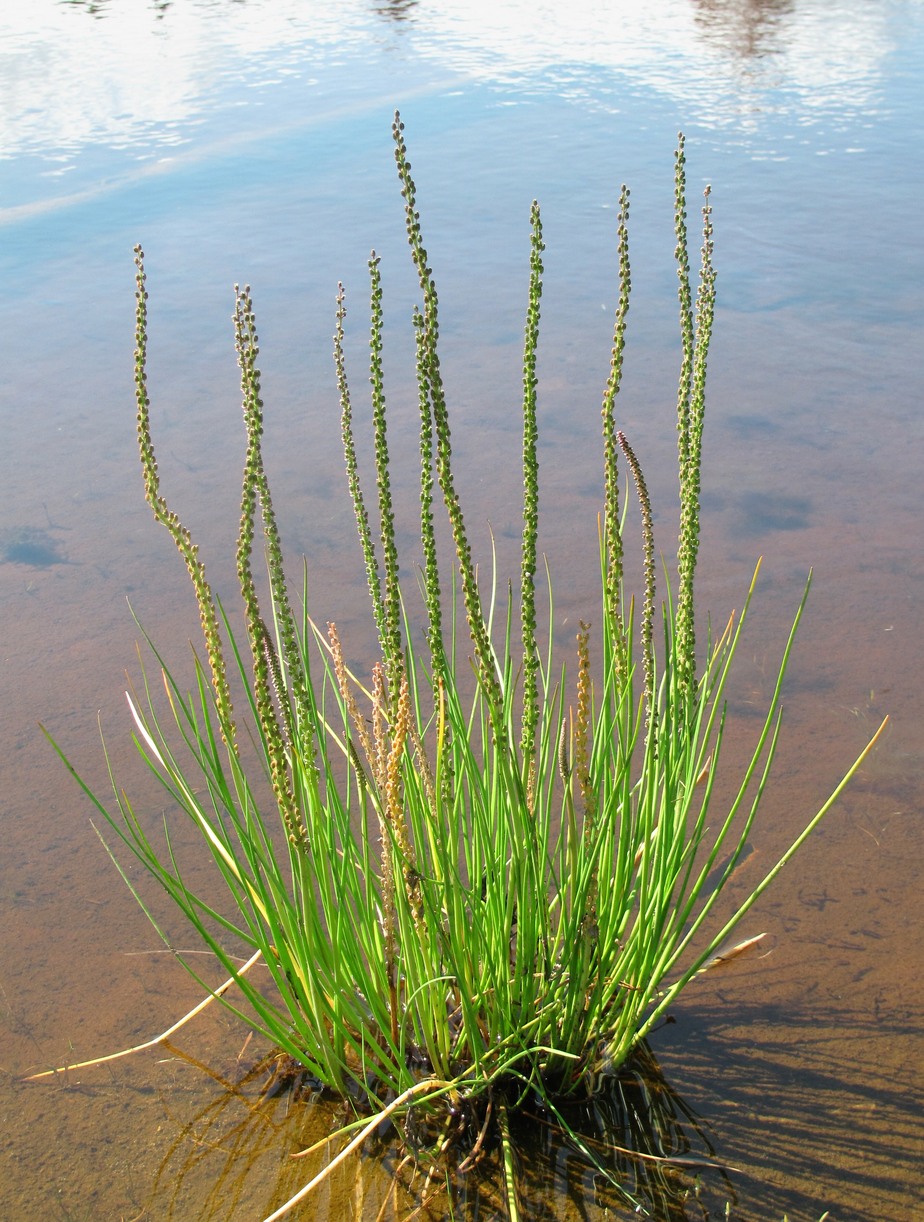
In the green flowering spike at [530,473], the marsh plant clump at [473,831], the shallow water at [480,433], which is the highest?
the green flowering spike at [530,473]

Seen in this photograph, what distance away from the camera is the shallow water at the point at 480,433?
8.30ft

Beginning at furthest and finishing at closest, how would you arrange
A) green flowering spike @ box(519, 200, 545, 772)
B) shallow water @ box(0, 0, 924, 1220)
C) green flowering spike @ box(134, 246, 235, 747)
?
1. shallow water @ box(0, 0, 924, 1220)
2. green flowering spike @ box(519, 200, 545, 772)
3. green flowering spike @ box(134, 246, 235, 747)

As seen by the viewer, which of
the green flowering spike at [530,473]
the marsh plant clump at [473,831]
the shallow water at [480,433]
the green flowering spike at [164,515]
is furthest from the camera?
the shallow water at [480,433]

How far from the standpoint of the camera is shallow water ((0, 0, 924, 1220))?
253cm

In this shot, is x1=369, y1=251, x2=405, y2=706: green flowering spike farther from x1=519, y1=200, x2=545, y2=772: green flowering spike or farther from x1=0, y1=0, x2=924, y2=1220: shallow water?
x1=0, y1=0, x2=924, y2=1220: shallow water

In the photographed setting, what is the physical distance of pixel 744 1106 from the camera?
2496 mm

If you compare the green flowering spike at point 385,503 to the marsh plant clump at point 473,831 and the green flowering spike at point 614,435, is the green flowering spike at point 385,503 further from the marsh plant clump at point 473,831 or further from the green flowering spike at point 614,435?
the green flowering spike at point 614,435

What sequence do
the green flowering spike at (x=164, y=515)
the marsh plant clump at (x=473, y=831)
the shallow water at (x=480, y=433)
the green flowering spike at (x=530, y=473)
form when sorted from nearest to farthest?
the green flowering spike at (x=164, y=515), the green flowering spike at (x=530, y=473), the marsh plant clump at (x=473, y=831), the shallow water at (x=480, y=433)

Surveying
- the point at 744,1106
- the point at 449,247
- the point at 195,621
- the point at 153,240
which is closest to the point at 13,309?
the point at 153,240

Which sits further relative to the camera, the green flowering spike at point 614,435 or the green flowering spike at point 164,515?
the green flowering spike at point 614,435

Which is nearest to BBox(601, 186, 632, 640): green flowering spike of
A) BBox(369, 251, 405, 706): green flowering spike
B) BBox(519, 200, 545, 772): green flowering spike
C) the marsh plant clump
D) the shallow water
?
the marsh plant clump

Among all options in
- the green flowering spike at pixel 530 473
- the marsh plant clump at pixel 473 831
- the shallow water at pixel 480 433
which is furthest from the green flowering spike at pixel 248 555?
the shallow water at pixel 480 433

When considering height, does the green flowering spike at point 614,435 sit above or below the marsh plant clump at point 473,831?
above

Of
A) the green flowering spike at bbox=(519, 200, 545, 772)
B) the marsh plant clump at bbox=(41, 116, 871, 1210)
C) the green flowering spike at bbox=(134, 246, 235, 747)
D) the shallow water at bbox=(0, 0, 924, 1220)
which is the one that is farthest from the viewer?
the shallow water at bbox=(0, 0, 924, 1220)
